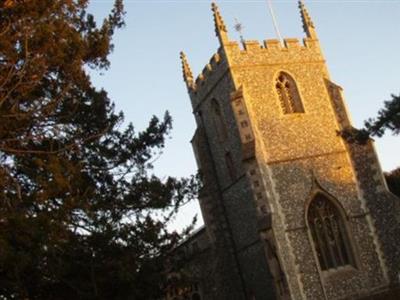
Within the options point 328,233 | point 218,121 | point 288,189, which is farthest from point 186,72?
point 328,233

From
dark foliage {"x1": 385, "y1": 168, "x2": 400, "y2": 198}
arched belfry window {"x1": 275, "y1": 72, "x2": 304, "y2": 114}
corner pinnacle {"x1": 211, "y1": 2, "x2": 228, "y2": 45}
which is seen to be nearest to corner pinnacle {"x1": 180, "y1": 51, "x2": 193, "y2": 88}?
corner pinnacle {"x1": 211, "y1": 2, "x2": 228, "y2": 45}

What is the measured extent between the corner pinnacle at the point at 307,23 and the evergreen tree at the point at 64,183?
10783mm

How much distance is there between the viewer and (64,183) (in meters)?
9.90

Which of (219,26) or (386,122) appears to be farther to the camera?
(219,26)

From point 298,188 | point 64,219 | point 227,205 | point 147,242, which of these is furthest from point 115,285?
point 227,205

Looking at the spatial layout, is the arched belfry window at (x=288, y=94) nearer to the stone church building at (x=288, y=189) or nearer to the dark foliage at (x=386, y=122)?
the stone church building at (x=288, y=189)

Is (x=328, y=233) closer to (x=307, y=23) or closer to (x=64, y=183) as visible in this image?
(x=307, y=23)

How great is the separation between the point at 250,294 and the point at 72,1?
12512 mm

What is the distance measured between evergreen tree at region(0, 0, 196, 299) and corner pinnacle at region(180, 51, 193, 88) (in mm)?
10883

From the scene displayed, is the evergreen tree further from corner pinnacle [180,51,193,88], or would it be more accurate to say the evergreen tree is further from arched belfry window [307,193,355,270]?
corner pinnacle [180,51,193,88]

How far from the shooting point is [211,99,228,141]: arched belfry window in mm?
21203

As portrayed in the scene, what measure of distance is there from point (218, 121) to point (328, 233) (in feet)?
18.6

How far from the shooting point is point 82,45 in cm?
1116

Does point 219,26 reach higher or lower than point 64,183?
higher
